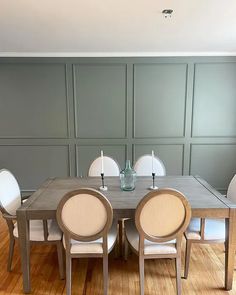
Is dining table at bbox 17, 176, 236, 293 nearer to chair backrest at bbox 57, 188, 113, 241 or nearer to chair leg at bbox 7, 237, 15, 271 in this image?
chair backrest at bbox 57, 188, 113, 241

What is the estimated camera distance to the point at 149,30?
105 inches

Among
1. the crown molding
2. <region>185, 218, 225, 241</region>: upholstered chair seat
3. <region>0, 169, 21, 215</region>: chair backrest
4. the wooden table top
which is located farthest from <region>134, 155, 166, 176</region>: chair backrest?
the crown molding

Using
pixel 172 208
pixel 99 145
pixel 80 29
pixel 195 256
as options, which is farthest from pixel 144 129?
pixel 172 208

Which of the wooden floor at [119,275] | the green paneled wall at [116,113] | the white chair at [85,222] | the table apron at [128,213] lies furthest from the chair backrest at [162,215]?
the green paneled wall at [116,113]

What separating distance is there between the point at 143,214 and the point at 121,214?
184mm

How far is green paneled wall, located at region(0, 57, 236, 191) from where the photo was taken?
3713mm

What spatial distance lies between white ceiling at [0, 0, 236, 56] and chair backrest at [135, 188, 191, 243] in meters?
1.51

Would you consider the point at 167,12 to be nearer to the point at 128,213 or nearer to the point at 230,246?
the point at 128,213

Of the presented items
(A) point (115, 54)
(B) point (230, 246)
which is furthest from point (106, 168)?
(A) point (115, 54)

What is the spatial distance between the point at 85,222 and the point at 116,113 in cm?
233

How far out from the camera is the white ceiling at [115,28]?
205cm

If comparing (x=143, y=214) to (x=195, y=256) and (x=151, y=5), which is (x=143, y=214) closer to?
(x=195, y=256)

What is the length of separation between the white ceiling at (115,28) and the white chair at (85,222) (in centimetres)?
152

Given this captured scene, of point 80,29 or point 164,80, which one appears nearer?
point 80,29
